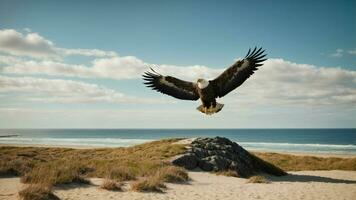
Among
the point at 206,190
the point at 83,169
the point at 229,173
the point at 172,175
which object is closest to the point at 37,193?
the point at 83,169

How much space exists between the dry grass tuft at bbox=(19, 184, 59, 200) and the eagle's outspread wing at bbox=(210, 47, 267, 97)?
6382mm

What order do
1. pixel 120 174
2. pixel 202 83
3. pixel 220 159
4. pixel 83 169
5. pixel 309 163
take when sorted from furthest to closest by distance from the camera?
pixel 309 163
pixel 220 159
pixel 83 169
pixel 120 174
pixel 202 83

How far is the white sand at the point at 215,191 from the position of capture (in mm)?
13789

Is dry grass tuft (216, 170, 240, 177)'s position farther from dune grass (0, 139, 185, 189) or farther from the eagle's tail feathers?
the eagle's tail feathers

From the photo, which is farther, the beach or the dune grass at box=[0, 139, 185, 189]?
the dune grass at box=[0, 139, 185, 189]

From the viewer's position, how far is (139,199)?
13367mm

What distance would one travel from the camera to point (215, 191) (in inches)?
619

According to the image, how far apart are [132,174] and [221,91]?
7758mm

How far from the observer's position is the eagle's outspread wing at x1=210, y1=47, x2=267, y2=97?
37.0ft

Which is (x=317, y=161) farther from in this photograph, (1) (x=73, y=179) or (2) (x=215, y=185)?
(1) (x=73, y=179)

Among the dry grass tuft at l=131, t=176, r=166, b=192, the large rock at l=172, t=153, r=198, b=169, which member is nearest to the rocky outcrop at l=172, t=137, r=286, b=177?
the large rock at l=172, t=153, r=198, b=169

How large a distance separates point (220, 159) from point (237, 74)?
11.8 metres

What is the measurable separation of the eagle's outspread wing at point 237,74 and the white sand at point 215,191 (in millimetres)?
4908

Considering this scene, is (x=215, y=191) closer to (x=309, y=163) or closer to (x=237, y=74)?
(x=237, y=74)
